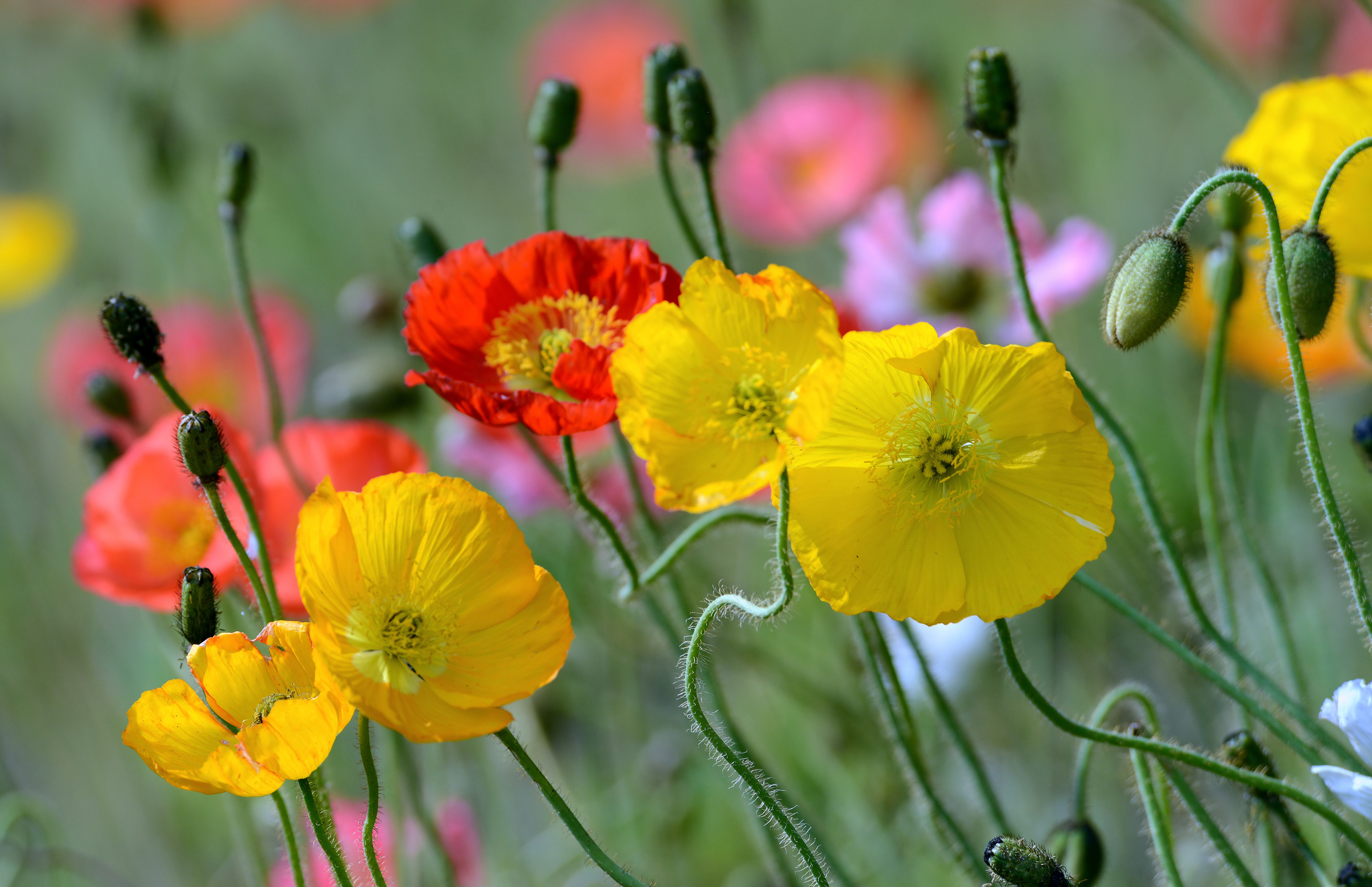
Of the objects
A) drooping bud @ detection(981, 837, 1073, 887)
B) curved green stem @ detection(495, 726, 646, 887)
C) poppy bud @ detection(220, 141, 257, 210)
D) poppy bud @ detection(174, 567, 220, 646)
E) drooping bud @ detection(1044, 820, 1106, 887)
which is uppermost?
poppy bud @ detection(220, 141, 257, 210)

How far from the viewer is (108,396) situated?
1024mm

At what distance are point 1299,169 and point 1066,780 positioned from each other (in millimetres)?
847

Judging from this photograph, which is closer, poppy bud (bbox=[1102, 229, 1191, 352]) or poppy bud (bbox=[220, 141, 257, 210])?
poppy bud (bbox=[1102, 229, 1191, 352])

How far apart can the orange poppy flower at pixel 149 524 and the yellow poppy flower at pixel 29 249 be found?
1609 mm

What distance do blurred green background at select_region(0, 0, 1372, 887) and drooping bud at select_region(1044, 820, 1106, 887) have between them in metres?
0.09

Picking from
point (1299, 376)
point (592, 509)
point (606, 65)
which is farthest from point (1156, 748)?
point (606, 65)

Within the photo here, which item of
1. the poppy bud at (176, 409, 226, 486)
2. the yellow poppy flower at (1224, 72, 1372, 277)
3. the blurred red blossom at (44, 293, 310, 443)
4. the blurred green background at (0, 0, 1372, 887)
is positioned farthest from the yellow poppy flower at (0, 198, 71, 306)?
the yellow poppy flower at (1224, 72, 1372, 277)

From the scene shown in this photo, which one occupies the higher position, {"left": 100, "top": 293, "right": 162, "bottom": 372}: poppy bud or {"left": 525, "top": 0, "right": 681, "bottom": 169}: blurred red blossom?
{"left": 525, "top": 0, "right": 681, "bottom": 169}: blurred red blossom

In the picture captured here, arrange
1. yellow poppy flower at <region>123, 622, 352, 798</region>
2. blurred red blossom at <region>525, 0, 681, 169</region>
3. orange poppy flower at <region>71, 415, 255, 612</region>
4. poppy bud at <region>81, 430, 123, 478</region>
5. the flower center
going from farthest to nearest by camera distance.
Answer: blurred red blossom at <region>525, 0, 681, 169</region>
poppy bud at <region>81, 430, 123, 478</region>
orange poppy flower at <region>71, 415, 255, 612</region>
the flower center
yellow poppy flower at <region>123, 622, 352, 798</region>

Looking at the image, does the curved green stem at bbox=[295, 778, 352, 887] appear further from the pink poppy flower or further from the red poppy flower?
the pink poppy flower

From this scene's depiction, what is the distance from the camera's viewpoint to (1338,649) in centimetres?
147

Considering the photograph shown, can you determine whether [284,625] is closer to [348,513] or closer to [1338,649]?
[348,513]

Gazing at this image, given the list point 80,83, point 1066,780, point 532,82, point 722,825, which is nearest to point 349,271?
point 532,82

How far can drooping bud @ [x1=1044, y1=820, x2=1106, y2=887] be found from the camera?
0.81m
